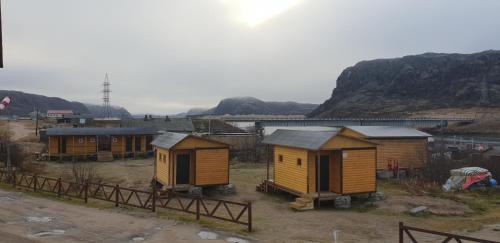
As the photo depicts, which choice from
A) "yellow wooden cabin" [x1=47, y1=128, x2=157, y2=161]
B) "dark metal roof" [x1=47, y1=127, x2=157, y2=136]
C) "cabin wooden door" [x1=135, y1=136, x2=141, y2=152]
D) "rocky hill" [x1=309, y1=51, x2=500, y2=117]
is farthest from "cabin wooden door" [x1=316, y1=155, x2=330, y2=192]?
"rocky hill" [x1=309, y1=51, x2=500, y2=117]

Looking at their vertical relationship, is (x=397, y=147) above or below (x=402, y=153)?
above

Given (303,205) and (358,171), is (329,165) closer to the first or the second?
(358,171)

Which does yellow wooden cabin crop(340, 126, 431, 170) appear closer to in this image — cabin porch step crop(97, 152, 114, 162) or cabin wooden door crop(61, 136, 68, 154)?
cabin porch step crop(97, 152, 114, 162)

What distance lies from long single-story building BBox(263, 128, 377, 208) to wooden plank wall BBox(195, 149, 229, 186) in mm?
3626

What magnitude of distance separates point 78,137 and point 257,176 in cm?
2087

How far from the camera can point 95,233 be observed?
47.0 ft

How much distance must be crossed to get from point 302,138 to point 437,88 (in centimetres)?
17117

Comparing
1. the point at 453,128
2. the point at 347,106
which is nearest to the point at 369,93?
the point at 347,106

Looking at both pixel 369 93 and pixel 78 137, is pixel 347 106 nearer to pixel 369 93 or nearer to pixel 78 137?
pixel 369 93

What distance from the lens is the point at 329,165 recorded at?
72.4 feet

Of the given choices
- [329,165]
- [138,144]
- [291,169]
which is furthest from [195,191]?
[138,144]

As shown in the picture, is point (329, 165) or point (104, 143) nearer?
point (329, 165)

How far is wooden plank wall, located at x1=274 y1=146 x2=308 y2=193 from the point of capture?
21331 millimetres

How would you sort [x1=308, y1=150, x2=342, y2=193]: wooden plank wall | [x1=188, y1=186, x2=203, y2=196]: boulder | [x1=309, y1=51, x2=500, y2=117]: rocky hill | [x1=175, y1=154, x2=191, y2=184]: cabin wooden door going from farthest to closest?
[x1=309, y1=51, x2=500, y2=117]: rocky hill, [x1=175, y1=154, x2=191, y2=184]: cabin wooden door, [x1=188, y1=186, x2=203, y2=196]: boulder, [x1=308, y1=150, x2=342, y2=193]: wooden plank wall
